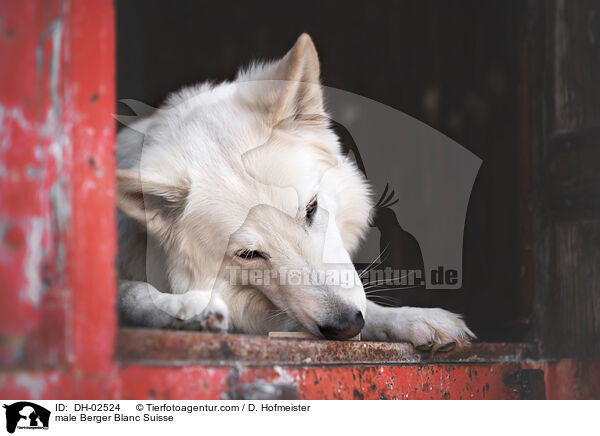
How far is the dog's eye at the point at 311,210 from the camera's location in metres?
2.10

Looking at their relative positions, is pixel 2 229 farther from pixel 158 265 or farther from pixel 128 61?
pixel 128 61

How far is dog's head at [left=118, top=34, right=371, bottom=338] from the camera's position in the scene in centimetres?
200

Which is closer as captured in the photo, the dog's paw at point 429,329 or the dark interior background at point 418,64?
the dog's paw at point 429,329

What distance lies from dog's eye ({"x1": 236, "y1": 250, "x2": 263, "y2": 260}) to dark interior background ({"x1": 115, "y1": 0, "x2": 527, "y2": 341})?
1040 millimetres

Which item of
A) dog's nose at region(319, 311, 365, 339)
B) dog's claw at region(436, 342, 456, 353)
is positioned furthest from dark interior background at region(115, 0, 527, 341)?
dog's nose at region(319, 311, 365, 339)

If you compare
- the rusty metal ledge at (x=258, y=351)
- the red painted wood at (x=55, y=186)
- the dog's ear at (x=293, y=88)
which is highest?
the dog's ear at (x=293, y=88)

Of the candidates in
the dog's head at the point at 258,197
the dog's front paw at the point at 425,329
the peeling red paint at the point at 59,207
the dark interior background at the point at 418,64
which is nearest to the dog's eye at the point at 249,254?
the dog's head at the point at 258,197

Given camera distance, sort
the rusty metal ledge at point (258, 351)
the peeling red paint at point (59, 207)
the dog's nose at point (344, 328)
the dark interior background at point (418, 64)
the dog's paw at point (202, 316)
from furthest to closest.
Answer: the dark interior background at point (418, 64)
the dog's nose at point (344, 328)
the dog's paw at point (202, 316)
the rusty metal ledge at point (258, 351)
the peeling red paint at point (59, 207)

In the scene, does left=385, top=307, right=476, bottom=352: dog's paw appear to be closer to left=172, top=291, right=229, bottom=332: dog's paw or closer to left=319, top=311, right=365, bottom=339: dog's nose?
left=319, top=311, right=365, bottom=339: dog's nose

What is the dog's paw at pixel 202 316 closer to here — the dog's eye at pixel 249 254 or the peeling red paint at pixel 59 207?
the dog's eye at pixel 249 254

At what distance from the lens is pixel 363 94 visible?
432 centimetres

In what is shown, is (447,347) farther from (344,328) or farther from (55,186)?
(55,186)

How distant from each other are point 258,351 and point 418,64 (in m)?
3.01
